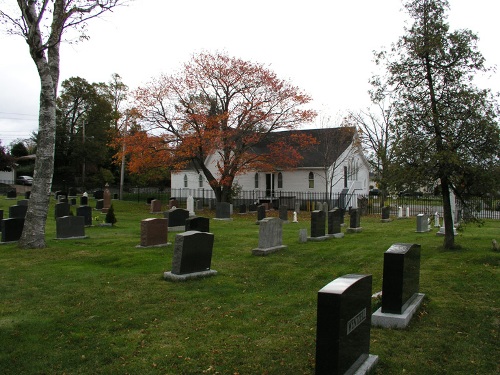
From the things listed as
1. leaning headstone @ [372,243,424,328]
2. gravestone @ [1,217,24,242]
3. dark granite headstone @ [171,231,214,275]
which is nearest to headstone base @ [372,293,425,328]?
leaning headstone @ [372,243,424,328]

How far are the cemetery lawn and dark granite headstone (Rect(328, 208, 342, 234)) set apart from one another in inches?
162


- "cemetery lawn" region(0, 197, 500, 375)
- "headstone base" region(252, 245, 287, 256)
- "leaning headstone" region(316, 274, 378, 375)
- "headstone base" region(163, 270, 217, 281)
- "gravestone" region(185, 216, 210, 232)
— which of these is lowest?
"cemetery lawn" region(0, 197, 500, 375)

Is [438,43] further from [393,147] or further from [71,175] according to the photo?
[71,175]

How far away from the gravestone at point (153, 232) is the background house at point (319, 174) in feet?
68.5

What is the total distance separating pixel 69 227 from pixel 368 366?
43.0ft

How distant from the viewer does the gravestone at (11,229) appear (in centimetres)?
1405

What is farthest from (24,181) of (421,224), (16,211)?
(421,224)

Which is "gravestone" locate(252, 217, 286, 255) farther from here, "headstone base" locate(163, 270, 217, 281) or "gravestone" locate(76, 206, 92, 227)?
"gravestone" locate(76, 206, 92, 227)

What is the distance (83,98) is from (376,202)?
38.7 meters

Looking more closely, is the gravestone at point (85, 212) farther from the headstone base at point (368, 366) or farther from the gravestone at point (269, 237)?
the headstone base at point (368, 366)

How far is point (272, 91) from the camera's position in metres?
29.5

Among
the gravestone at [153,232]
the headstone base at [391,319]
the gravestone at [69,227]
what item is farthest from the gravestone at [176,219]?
the headstone base at [391,319]

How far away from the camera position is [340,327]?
12.8ft

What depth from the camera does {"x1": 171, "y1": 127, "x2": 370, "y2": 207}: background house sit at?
118 ft
